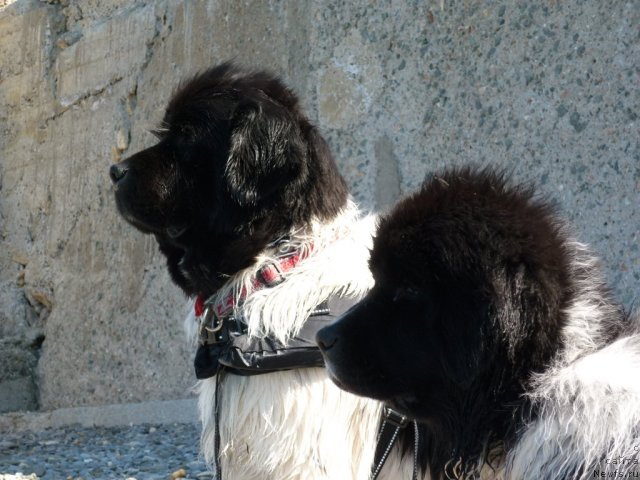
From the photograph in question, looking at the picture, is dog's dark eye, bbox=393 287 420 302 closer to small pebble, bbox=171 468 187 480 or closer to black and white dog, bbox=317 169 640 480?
black and white dog, bbox=317 169 640 480

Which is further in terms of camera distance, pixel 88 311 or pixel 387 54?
pixel 88 311

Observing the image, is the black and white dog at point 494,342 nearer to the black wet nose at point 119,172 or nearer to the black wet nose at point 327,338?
the black wet nose at point 327,338

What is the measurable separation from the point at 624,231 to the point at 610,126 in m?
0.47

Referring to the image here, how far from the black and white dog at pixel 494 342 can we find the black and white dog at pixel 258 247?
663 millimetres

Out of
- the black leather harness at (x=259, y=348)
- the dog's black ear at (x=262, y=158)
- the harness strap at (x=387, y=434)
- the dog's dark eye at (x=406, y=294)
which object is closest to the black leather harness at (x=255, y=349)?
the black leather harness at (x=259, y=348)

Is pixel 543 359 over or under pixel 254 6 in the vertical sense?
under

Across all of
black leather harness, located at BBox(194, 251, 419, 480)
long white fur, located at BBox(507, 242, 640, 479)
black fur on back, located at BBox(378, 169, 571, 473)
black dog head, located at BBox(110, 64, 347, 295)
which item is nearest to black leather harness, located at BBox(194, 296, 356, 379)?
black leather harness, located at BBox(194, 251, 419, 480)

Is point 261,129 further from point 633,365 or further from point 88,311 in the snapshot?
point 88,311

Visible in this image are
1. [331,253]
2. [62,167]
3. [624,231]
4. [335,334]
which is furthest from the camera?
[62,167]

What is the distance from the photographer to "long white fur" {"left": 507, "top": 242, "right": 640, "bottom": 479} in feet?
7.10

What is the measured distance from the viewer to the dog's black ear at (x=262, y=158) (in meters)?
3.30

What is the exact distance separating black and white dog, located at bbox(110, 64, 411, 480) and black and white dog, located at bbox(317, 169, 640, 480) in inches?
26.1

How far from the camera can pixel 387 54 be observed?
5402 mm

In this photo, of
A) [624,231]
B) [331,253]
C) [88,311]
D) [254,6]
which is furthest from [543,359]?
[88,311]
